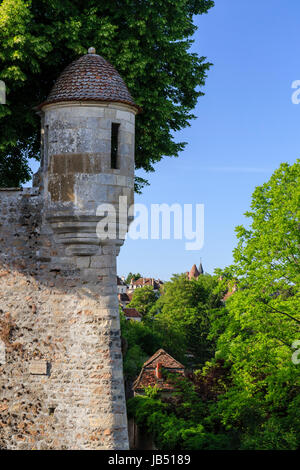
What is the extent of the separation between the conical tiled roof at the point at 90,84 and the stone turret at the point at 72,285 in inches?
1.1

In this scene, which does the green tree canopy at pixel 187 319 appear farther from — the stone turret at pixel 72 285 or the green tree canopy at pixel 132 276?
the green tree canopy at pixel 132 276

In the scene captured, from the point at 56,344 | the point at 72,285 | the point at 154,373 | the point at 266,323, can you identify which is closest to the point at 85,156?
the point at 72,285

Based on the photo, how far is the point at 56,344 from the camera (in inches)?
606

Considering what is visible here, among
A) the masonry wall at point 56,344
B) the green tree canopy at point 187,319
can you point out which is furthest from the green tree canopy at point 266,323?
the green tree canopy at point 187,319

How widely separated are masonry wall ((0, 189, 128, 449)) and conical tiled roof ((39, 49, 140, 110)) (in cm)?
261

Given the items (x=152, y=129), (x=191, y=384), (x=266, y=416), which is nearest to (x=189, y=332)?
(x=191, y=384)

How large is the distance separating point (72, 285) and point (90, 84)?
472 cm

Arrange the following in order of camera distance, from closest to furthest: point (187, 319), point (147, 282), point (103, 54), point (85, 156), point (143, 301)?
point (85, 156)
point (103, 54)
point (187, 319)
point (143, 301)
point (147, 282)

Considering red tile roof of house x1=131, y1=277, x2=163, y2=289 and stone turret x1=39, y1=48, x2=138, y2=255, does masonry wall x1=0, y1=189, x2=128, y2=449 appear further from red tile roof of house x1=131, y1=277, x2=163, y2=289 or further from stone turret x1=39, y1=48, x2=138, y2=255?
red tile roof of house x1=131, y1=277, x2=163, y2=289

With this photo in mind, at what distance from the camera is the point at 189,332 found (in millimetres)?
63250

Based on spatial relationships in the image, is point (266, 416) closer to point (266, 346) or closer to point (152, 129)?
point (266, 346)

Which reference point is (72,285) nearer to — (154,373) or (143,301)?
(154,373)

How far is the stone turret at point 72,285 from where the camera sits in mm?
15031

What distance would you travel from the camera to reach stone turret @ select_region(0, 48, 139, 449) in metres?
15.0
